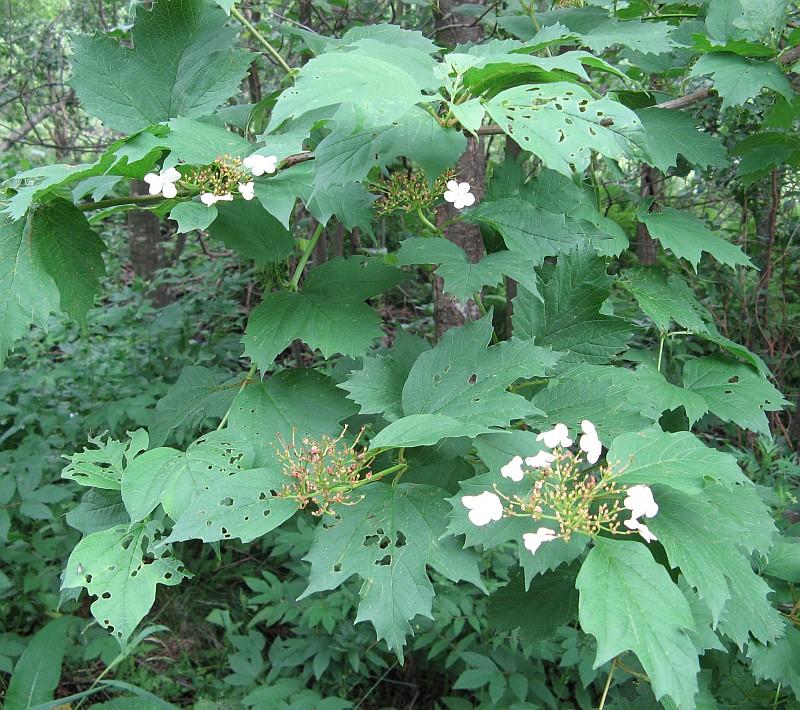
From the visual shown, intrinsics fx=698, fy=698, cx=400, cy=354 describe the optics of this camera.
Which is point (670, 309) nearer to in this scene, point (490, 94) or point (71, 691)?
point (490, 94)

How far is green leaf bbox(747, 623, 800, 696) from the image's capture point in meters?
1.40

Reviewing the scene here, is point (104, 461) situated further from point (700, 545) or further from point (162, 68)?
point (700, 545)

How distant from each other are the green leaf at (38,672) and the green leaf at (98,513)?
1625mm

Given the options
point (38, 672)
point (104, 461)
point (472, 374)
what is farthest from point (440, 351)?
point (38, 672)

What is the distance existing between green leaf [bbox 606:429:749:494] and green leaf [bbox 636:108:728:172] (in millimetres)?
749

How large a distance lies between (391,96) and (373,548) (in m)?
0.64

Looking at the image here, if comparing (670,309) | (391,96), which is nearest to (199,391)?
(391,96)

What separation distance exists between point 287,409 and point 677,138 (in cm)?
102

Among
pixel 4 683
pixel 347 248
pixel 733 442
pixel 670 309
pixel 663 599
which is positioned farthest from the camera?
pixel 347 248

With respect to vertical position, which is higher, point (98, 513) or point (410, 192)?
point (410, 192)

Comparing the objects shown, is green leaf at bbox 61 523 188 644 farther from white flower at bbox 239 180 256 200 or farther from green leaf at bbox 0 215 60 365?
white flower at bbox 239 180 256 200

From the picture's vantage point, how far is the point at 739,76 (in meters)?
1.42

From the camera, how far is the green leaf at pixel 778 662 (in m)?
1.40

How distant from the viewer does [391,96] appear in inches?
36.5
